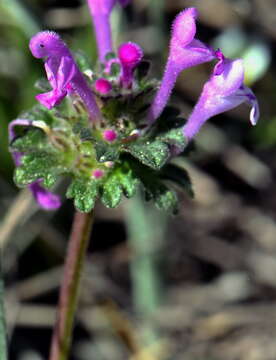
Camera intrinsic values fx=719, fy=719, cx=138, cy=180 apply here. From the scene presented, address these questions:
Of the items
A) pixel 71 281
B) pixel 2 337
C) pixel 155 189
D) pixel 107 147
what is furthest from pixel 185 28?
pixel 2 337

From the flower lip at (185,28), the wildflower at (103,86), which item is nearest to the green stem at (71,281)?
the wildflower at (103,86)

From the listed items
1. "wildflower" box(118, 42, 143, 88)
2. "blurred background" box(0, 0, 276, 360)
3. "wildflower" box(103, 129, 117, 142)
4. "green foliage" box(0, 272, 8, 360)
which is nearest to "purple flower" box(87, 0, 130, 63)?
"wildflower" box(118, 42, 143, 88)

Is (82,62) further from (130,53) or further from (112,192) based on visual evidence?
(112,192)

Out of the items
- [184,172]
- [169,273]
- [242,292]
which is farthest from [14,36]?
[184,172]

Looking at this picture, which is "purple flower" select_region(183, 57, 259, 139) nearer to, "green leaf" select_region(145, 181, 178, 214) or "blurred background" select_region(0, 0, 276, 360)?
"green leaf" select_region(145, 181, 178, 214)

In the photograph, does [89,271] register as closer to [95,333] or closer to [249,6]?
[95,333]

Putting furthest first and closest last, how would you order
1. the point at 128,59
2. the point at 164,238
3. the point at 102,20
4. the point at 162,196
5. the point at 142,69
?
the point at 164,238, the point at 102,20, the point at 142,69, the point at 162,196, the point at 128,59

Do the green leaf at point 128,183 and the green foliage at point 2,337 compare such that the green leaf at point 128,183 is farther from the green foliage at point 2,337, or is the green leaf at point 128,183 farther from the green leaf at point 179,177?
the green foliage at point 2,337
